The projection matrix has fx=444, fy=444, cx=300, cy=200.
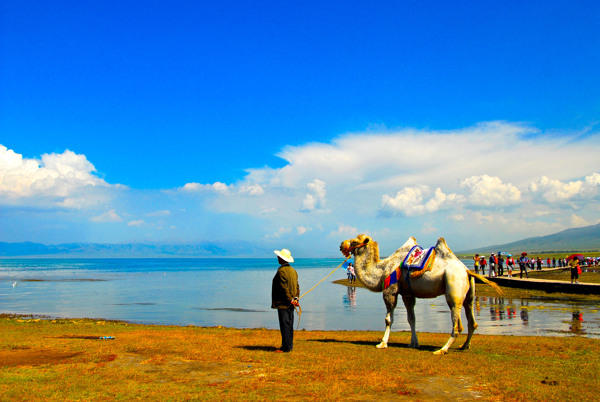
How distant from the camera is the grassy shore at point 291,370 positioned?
25.5 feet

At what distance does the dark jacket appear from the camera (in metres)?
11.8

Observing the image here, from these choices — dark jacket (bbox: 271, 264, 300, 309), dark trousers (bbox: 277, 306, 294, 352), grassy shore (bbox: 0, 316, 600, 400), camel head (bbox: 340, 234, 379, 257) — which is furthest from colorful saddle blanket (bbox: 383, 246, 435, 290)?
dark trousers (bbox: 277, 306, 294, 352)

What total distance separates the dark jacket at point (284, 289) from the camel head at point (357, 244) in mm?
2675

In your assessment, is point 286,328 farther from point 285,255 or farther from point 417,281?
point 417,281

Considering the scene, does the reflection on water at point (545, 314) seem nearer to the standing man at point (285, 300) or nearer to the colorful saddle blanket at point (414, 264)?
the colorful saddle blanket at point (414, 264)

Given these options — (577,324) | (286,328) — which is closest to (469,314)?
(286,328)

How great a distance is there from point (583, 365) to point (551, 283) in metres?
28.7

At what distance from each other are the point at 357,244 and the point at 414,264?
2.04 meters

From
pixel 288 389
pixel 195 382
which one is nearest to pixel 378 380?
pixel 288 389

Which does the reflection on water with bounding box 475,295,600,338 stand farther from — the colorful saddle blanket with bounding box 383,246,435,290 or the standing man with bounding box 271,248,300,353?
the standing man with bounding box 271,248,300,353

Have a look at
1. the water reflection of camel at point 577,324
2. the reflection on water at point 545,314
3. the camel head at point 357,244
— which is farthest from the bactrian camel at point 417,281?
the water reflection of camel at point 577,324

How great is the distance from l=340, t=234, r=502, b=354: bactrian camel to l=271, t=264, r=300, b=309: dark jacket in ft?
8.77

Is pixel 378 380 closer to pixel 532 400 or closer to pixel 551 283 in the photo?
pixel 532 400

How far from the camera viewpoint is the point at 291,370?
958cm
